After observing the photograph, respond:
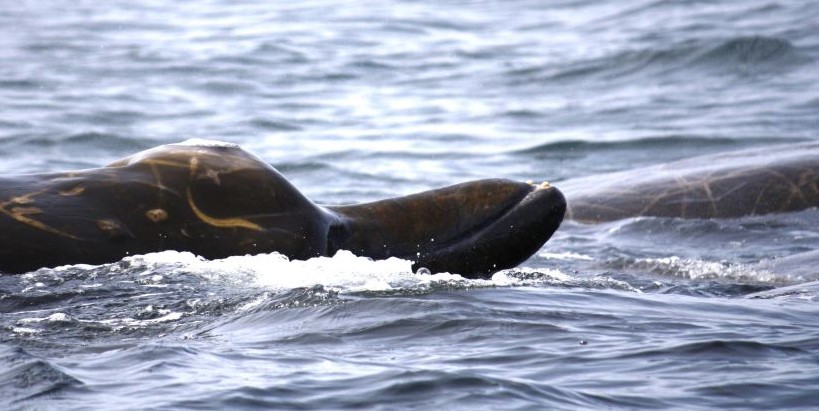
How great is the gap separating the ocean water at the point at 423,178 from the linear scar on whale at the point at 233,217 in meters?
A: 0.11

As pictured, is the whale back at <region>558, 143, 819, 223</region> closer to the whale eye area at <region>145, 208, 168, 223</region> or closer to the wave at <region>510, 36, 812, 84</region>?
the whale eye area at <region>145, 208, 168, 223</region>

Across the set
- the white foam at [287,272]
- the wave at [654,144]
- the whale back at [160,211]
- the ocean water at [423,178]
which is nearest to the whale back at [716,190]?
the ocean water at [423,178]

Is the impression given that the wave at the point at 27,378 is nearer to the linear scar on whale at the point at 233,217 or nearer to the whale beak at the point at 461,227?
the linear scar on whale at the point at 233,217

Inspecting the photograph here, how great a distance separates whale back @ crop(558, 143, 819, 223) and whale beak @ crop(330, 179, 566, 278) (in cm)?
438

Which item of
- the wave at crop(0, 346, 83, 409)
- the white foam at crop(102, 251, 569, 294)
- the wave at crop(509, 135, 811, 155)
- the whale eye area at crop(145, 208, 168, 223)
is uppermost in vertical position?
the whale eye area at crop(145, 208, 168, 223)

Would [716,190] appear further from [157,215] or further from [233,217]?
[157,215]

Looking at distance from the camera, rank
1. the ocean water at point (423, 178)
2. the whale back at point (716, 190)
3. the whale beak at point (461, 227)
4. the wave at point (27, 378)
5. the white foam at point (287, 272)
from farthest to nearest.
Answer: the whale back at point (716, 190) < the whale beak at point (461, 227) < the white foam at point (287, 272) < the ocean water at point (423, 178) < the wave at point (27, 378)

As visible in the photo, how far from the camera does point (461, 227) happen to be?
6734 mm

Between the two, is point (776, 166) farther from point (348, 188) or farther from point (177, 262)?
point (177, 262)

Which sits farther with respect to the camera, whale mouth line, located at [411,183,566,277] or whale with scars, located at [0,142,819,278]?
whale mouth line, located at [411,183,566,277]

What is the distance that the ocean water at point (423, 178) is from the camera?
509cm

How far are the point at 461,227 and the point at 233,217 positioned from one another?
104 cm

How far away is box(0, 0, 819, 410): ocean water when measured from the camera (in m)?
5.09

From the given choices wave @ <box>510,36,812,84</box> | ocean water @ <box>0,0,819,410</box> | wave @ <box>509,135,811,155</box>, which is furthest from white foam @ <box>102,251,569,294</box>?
wave @ <box>510,36,812,84</box>
